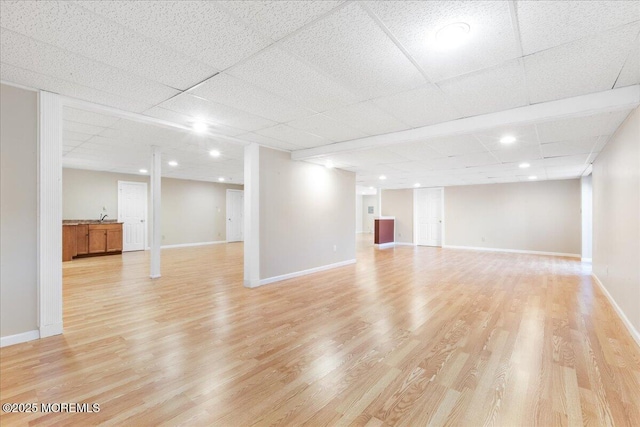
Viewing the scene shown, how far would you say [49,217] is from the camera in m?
2.80

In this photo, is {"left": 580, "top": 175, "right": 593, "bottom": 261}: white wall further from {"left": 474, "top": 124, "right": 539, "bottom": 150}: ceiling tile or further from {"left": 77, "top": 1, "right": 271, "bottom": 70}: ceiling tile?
{"left": 77, "top": 1, "right": 271, "bottom": 70}: ceiling tile

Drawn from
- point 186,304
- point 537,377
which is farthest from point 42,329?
point 537,377

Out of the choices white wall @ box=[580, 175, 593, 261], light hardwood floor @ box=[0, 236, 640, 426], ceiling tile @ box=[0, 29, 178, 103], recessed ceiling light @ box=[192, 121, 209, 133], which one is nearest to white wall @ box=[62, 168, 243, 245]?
light hardwood floor @ box=[0, 236, 640, 426]

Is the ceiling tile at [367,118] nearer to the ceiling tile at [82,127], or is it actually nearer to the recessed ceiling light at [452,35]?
the recessed ceiling light at [452,35]

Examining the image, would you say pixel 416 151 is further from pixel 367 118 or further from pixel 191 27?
pixel 191 27

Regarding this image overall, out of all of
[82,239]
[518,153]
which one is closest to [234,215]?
[82,239]

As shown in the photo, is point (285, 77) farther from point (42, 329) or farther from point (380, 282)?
point (380, 282)

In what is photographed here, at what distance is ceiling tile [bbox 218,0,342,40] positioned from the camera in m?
1.58

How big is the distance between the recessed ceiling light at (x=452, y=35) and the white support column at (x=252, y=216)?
3420 mm

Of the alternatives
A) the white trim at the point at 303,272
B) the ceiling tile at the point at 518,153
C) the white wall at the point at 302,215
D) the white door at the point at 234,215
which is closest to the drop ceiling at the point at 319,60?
the ceiling tile at the point at 518,153

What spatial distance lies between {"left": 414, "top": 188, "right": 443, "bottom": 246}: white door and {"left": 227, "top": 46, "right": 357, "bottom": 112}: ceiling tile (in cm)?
893

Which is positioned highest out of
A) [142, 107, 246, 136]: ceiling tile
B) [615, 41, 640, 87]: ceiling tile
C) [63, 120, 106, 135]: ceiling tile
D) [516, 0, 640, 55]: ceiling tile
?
[63, 120, 106, 135]: ceiling tile

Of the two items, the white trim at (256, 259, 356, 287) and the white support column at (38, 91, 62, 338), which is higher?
the white support column at (38, 91, 62, 338)

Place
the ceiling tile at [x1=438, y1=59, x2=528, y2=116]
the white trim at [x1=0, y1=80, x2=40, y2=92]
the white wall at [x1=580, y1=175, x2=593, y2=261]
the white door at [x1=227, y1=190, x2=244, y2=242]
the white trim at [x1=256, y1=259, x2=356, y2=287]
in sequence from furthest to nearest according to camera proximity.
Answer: the white door at [x1=227, y1=190, x2=244, y2=242] < the white wall at [x1=580, y1=175, x2=593, y2=261] < the white trim at [x1=256, y1=259, x2=356, y2=287] < the white trim at [x1=0, y1=80, x2=40, y2=92] < the ceiling tile at [x1=438, y1=59, x2=528, y2=116]
